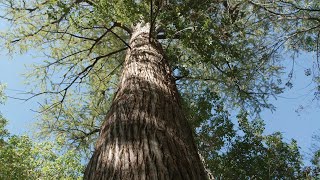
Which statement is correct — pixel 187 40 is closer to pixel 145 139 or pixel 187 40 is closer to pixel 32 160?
pixel 145 139

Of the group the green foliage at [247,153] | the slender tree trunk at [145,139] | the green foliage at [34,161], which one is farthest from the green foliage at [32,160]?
the slender tree trunk at [145,139]

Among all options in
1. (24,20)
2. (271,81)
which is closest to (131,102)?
(24,20)

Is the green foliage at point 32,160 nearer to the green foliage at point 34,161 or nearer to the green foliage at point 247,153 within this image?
the green foliage at point 34,161

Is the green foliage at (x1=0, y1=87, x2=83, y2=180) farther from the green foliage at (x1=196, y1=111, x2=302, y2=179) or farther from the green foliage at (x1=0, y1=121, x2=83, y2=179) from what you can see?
the green foliage at (x1=196, y1=111, x2=302, y2=179)

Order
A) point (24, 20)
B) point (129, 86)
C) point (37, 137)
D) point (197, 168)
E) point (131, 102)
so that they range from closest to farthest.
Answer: point (197, 168), point (131, 102), point (129, 86), point (24, 20), point (37, 137)

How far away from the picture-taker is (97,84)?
9789mm

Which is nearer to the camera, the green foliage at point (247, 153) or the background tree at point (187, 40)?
the background tree at point (187, 40)

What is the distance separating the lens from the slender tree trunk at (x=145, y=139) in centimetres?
210

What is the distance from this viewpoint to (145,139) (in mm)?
2393

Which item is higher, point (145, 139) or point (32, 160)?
point (32, 160)

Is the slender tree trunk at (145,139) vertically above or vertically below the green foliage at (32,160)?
below

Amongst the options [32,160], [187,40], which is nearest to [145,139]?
[187,40]

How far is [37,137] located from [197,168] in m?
7.97

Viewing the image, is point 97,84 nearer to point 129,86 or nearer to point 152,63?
point 152,63
